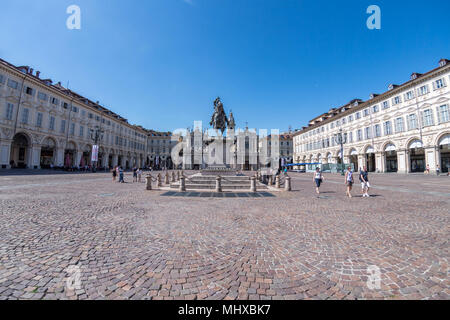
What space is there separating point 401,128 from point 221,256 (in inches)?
1671

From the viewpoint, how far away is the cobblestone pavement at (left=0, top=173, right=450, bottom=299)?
212 centimetres

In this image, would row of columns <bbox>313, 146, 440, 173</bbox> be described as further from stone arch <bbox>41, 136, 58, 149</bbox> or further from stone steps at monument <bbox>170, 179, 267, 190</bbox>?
stone arch <bbox>41, 136, 58, 149</bbox>

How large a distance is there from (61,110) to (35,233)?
41.7 meters

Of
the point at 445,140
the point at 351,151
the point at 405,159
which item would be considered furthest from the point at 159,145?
the point at 445,140

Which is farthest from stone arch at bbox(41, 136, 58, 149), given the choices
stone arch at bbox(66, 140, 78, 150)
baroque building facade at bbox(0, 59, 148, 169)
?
stone arch at bbox(66, 140, 78, 150)

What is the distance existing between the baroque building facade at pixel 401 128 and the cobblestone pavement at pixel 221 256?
3247 centimetres

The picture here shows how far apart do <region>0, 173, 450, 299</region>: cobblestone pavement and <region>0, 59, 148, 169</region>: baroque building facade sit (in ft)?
110

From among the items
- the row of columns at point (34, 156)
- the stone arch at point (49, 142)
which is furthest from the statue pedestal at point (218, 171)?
the stone arch at point (49, 142)

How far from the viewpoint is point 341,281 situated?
229 cm

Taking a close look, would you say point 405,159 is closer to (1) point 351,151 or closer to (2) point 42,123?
(1) point 351,151
